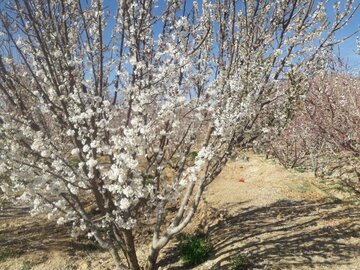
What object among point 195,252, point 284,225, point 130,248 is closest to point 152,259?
point 130,248

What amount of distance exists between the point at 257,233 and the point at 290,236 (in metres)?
0.79

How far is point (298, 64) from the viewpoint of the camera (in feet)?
20.7

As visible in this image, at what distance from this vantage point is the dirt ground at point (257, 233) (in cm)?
739

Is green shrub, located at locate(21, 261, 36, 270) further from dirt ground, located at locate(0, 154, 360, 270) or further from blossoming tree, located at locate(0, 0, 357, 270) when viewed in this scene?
blossoming tree, located at locate(0, 0, 357, 270)

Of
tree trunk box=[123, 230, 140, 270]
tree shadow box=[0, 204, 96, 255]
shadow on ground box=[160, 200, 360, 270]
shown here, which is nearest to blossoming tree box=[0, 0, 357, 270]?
tree trunk box=[123, 230, 140, 270]

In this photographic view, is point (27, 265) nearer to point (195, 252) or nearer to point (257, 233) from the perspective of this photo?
point (195, 252)

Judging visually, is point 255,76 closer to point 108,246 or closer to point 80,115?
point 80,115

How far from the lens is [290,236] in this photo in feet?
27.2

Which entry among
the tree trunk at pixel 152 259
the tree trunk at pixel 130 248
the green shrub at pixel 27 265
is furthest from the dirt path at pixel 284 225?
the green shrub at pixel 27 265

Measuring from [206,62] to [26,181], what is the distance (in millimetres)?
3723

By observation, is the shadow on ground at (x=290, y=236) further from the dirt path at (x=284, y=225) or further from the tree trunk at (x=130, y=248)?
the tree trunk at (x=130, y=248)

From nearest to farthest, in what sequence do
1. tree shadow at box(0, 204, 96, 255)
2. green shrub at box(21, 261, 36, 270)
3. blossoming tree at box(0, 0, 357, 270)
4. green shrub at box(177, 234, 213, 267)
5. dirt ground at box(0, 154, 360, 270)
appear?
1. blossoming tree at box(0, 0, 357, 270)
2. dirt ground at box(0, 154, 360, 270)
3. green shrub at box(177, 234, 213, 267)
4. green shrub at box(21, 261, 36, 270)
5. tree shadow at box(0, 204, 96, 255)

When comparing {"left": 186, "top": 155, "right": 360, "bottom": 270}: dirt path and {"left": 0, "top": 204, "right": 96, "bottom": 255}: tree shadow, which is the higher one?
{"left": 0, "top": 204, "right": 96, "bottom": 255}: tree shadow

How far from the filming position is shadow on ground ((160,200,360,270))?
7.20m
